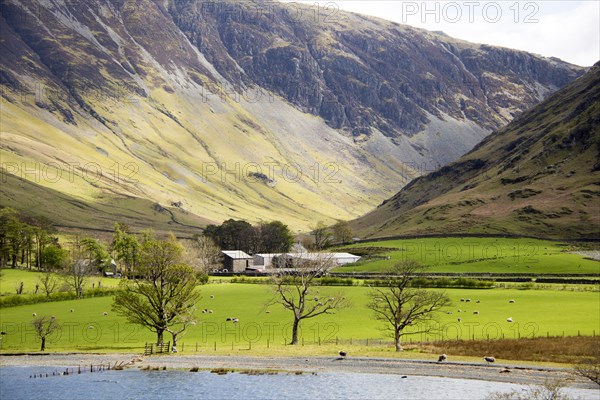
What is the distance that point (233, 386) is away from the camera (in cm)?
6656

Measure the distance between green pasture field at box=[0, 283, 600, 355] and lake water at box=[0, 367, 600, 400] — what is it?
922 centimetres

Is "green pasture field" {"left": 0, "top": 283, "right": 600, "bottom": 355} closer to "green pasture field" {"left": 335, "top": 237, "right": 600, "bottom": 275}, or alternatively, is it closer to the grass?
the grass

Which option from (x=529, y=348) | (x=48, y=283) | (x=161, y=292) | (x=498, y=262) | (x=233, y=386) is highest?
(x=498, y=262)

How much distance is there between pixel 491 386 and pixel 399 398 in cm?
835

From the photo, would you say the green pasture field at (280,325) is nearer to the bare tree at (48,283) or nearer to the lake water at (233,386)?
the lake water at (233,386)

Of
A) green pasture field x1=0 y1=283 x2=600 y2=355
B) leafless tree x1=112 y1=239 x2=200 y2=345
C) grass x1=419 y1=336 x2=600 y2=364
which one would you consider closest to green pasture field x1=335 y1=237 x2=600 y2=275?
green pasture field x1=0 y1=283 x2=600 y2=355

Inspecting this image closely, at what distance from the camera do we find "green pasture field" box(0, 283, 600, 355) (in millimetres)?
82500

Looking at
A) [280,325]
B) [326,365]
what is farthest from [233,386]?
[280,325]

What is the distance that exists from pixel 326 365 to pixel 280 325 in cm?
2518

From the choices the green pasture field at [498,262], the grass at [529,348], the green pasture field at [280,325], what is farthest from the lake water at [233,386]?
the green pasture field at [498,262]

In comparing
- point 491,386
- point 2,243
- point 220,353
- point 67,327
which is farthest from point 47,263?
point 491,386

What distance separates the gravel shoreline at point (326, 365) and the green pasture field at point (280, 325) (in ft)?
11.2

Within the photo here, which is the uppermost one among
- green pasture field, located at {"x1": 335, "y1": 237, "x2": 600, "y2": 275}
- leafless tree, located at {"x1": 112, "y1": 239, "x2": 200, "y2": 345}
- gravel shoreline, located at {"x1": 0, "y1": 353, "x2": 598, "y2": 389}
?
green pasture field, located at {"x1": 335, "y1": 237, "x2": 600, "y2": 275}

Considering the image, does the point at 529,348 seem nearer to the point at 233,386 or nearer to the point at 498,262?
the point at 233,386
